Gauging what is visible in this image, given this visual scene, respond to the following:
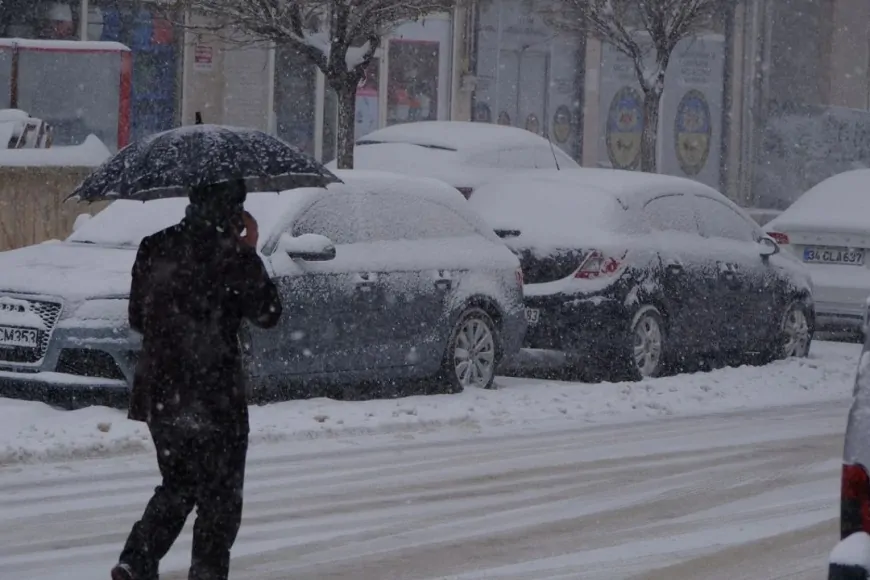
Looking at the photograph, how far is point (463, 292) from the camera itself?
13281mm

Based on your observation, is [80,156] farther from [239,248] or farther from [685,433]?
[239,248]

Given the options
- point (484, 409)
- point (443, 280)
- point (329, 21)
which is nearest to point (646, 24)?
point (329, 21)

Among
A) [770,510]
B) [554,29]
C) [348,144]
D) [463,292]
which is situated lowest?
[770,510]

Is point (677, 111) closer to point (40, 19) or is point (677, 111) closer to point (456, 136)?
point (40, 19)

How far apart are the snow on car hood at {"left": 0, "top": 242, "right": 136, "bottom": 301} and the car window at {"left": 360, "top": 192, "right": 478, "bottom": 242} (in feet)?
5.50

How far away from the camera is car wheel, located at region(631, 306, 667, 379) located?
14453 millimetres

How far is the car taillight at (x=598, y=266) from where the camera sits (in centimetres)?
1416

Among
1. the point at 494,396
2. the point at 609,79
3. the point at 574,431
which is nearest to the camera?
the point at 574,431

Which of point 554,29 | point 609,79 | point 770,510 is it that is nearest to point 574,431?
point 770,510

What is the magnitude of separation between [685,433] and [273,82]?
15985 millimetres

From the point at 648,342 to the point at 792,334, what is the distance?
2.25m

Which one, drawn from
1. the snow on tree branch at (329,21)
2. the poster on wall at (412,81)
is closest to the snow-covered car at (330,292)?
the snow on tree branch at (329,21)

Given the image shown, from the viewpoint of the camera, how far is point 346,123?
61.1ft

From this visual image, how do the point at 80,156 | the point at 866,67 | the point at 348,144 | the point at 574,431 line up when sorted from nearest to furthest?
the point at 574,431, the point at 80,156, the point at 348,144, the point at 866,67
